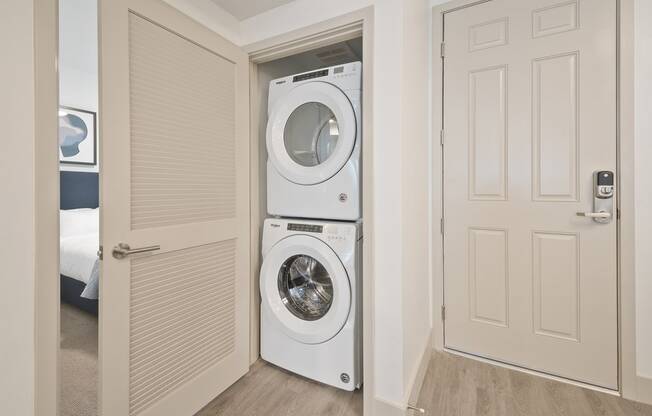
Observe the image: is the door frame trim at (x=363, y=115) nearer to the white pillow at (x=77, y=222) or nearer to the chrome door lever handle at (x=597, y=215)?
the chrome door lever handle at (x=597, y=215)

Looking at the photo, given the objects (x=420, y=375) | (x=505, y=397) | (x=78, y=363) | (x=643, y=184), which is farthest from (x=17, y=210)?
(x=643, y=184)

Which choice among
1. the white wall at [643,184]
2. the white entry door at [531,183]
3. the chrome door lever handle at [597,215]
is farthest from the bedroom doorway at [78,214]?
the white wall at [643,184]

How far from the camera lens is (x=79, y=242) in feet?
8.18

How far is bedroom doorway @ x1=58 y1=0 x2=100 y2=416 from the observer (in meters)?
1.74

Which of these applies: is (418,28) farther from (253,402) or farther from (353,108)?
(253,402)

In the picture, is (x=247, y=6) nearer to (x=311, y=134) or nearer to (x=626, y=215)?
(x=311, y=134)

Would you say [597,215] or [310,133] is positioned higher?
[310,133]

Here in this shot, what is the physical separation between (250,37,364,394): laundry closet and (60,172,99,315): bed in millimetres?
1368

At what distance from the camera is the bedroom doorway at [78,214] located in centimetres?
174

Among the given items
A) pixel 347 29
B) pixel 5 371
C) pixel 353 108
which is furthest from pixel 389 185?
pixel 5 371

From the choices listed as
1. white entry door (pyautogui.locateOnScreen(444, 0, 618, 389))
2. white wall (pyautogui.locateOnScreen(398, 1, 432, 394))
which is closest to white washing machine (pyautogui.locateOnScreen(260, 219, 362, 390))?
white wall (pyautogui.locateOnScreen(398, 1, 432, 394))

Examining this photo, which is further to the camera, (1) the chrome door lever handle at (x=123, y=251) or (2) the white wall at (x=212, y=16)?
(2) the white wall at (x=212, y=16)

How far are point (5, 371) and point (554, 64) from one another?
2692 mm

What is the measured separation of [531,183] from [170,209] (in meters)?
1.96
